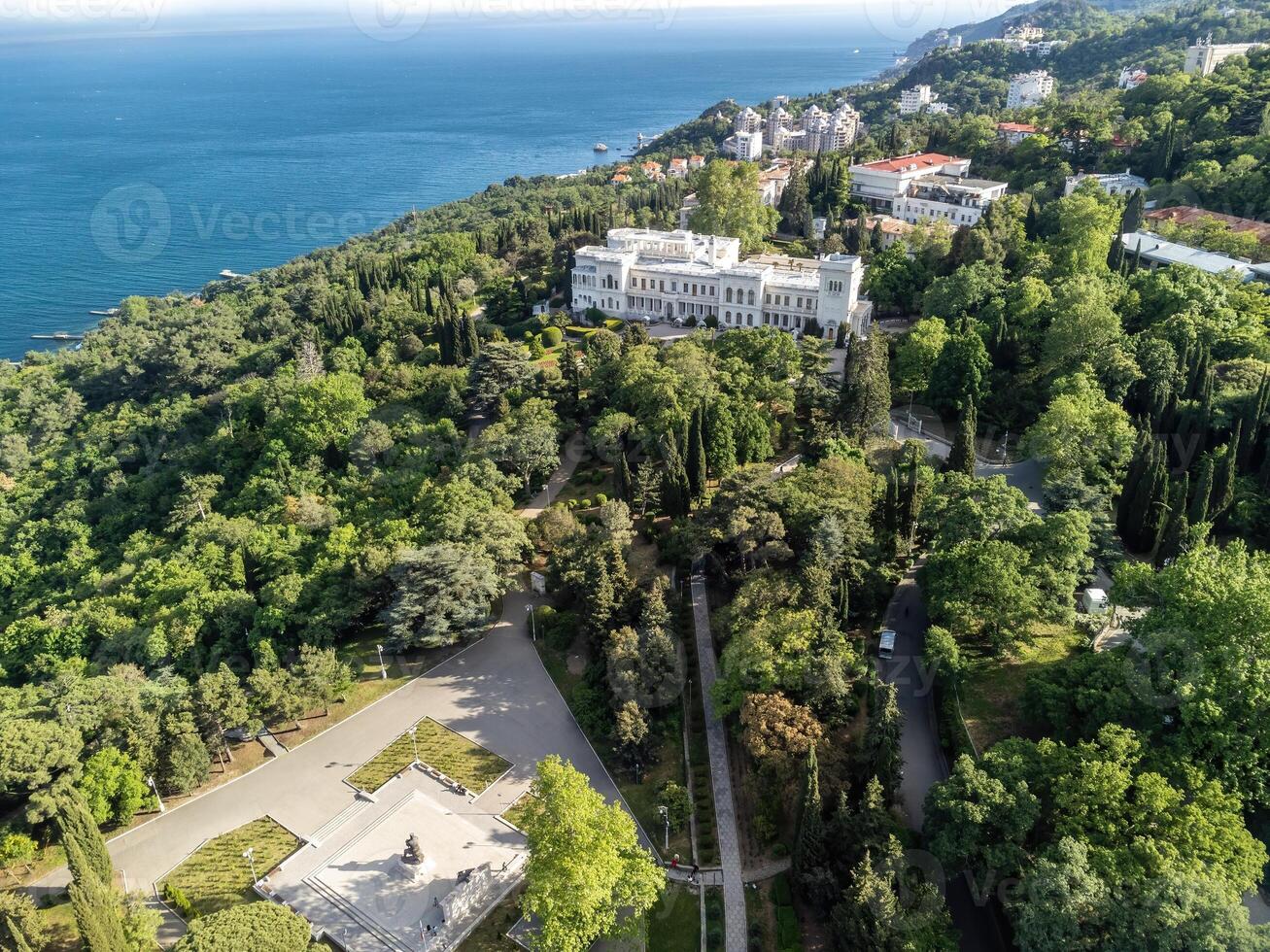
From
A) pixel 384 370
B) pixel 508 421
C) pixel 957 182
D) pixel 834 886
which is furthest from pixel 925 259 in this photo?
pixel 834 886

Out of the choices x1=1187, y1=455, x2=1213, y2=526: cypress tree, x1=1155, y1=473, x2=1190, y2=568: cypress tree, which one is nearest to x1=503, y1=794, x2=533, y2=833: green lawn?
x1=1155, y1=473, x2=1190, y2=568: cypress tree

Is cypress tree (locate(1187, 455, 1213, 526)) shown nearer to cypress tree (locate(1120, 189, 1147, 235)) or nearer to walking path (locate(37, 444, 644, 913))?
walking path (locate(37, 444, 644, 913))

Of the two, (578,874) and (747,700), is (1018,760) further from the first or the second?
(578,874)

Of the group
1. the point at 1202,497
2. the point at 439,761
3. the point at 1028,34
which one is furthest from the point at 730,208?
the point at 1028,34

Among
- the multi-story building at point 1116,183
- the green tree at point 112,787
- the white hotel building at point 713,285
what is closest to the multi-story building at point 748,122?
the multi-story building at point 1116,183

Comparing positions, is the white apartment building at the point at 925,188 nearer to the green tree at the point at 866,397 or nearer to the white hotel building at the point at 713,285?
the white hotel building at the point at 713,285

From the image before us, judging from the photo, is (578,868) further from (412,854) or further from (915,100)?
(915,100)
